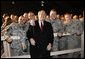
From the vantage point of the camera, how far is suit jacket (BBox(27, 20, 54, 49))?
6.25ft

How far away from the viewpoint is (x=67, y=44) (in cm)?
221

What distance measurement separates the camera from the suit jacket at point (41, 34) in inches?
75.0

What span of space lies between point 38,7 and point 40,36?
1.47ft

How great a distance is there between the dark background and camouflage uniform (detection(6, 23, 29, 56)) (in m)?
0.21

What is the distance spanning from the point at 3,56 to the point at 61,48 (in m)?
0.95

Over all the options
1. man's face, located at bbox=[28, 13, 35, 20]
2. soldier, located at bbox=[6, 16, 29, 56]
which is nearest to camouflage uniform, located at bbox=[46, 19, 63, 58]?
man's face, located at bbox=[28, 13, 35, 20]

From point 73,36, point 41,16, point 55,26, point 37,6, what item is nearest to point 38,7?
point 37,6

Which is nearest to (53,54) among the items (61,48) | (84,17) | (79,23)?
(61,48)

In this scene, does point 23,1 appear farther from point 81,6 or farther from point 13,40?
point 81,6

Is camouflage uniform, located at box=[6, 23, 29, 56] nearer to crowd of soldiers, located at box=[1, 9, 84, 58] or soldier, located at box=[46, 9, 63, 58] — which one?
crowd of soldiers, located at box=[1, 9, 84, 58]

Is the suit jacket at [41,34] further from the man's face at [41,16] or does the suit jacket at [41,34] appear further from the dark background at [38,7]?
the dark background at [38,7]

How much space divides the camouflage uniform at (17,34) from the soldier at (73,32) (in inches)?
27.6

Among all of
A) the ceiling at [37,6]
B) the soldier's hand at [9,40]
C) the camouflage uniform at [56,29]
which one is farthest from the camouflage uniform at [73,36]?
the soldier's hand at [9,40]

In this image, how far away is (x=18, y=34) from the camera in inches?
75.2
